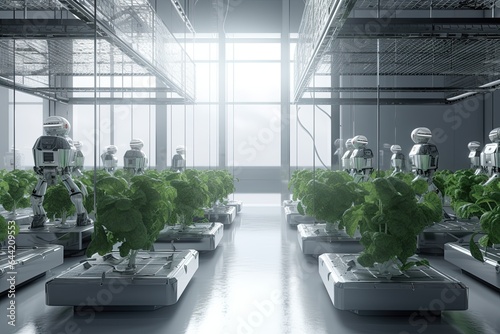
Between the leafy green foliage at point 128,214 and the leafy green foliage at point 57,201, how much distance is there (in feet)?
9.00

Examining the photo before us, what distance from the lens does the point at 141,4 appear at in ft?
25.0

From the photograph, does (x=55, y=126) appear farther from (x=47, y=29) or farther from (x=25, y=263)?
(x=25, y=263)

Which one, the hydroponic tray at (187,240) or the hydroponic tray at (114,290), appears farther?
the hydroponic tray at (187,240)

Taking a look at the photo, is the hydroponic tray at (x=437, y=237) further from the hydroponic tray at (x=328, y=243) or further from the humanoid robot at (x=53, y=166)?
the humanoid robot at (x=53, y=166)

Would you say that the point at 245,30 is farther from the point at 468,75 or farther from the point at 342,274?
the point at 342,274

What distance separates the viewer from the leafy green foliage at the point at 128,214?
3795 millimetres

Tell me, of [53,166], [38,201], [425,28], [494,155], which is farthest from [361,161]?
[38,201]

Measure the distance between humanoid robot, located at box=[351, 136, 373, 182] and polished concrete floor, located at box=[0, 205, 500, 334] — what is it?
491 cm

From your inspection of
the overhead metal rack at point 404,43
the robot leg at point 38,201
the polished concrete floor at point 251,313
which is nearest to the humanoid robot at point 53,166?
the robot leg at point 38,201

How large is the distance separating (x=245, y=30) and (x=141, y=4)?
11792 millimetres

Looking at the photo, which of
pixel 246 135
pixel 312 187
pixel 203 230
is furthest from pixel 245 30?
pixel 312 187

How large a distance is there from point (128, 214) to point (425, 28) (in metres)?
3.87

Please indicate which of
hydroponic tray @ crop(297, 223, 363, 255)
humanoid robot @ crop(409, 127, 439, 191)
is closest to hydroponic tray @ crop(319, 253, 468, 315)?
hydroponic tray @ crop(297, 223, 363, 255)

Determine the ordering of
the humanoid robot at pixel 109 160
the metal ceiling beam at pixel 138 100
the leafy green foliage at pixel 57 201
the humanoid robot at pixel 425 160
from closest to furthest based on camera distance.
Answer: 1. the leafy green foliage at pixel 57 201
2. the humanoid robot at pixel 425 160
3. the humanoid robot at pixel 109 160
4. the metal ceiling beam at pixel 138 100
